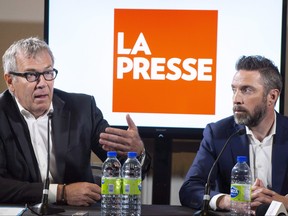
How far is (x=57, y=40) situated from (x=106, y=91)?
503mm

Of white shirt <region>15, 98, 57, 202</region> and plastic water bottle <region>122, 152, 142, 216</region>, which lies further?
white shirt <region>15, 98, 57, 202</region>

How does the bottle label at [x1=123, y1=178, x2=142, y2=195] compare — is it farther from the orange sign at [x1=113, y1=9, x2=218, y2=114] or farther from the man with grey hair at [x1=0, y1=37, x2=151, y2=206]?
the orange sign at [x1=113, y1=9, x2=218, y2=114]

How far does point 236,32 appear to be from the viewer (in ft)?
13.7

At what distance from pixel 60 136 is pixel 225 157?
3.10 ft

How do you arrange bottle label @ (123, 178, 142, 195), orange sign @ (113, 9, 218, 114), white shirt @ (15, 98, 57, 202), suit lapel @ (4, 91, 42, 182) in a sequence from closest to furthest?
bottle label @ (123, 178, 142, 195), suit lapel @ (4, 91, 42, 182), white shirt @ (15, 98, 57, 202), orange sign @ (113, 9, 218, 114)

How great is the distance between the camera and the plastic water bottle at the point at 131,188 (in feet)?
8.48

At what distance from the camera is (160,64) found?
422 cm

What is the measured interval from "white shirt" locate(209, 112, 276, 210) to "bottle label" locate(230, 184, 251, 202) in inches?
29.3

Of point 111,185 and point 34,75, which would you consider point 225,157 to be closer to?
point 111,185

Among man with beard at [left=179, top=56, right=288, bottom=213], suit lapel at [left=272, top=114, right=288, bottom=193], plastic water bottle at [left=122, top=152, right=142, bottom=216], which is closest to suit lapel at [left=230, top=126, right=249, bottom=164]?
man with beard at [left=179, top=56, right=288, bottom=213]

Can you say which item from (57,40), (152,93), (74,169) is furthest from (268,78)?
(57,40)

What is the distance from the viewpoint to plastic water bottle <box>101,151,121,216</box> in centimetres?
260

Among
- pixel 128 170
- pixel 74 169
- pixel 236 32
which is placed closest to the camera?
pixel 128 170

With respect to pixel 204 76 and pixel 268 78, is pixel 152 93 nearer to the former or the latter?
pixel 204 76
